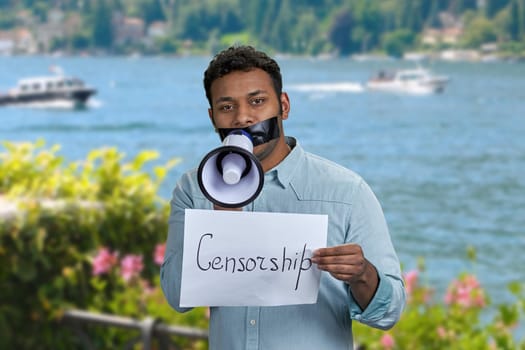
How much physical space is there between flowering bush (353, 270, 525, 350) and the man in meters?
1.79

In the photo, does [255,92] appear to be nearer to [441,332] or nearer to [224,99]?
[224,99]

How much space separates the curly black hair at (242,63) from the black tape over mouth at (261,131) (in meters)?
0.05

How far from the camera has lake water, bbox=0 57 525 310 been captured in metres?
18.6

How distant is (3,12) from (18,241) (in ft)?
112

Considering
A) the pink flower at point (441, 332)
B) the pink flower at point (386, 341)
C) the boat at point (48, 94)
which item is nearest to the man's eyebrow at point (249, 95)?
the pink flower at point (386, 341)

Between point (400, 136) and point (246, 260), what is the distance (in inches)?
1176

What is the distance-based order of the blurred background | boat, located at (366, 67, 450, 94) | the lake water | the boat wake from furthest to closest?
the boat wake < boat, located at (366, 67, 450, 94) < the lake water < the blurred background

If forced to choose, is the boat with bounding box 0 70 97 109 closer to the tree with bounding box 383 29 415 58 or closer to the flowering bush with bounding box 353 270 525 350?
the tree with bounding box 383 29 415 58

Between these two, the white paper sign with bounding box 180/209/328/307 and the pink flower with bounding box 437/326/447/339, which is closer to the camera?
the white paper sign with bounding box 180/209/328/307

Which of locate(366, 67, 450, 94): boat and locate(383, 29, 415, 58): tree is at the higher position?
locate(383, 29, 415, 58): tree

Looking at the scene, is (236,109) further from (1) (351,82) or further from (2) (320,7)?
(1) (351,82)

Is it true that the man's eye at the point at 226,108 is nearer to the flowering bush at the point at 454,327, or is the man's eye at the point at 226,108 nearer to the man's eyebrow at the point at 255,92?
the man's eyebrow at the point at 255,92

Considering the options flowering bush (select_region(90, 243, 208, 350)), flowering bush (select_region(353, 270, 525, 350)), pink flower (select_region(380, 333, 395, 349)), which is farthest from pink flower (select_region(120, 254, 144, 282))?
pink flower (select_region(380, 333, 395, 349))

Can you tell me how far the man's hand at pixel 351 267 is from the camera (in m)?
1.09
